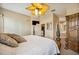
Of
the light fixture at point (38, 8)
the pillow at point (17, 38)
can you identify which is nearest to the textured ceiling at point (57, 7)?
the light fixture at point (38, 8)

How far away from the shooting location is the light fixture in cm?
207

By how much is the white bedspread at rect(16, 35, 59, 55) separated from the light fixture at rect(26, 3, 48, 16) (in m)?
0.39

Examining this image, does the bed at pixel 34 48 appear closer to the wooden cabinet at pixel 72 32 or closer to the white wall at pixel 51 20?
the white wall at pixel 51 20

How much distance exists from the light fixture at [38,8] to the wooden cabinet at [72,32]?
1.29ft

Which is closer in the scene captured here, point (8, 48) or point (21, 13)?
point (8, 48)

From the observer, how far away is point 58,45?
6.86 feet

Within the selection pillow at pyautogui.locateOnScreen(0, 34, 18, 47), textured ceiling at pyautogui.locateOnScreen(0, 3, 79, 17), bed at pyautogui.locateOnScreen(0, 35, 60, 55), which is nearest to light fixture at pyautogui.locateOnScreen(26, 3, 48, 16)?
textured ceiling at pyautogui.locateOnScreen(0, 3, 79, 17)

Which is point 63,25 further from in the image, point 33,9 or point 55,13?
point 33,9

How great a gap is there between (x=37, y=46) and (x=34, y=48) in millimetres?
57

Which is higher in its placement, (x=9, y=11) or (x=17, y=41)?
(x=9, y=11)

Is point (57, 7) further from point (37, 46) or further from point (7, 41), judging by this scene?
point (7, 41)

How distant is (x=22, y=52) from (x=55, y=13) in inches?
31.8
